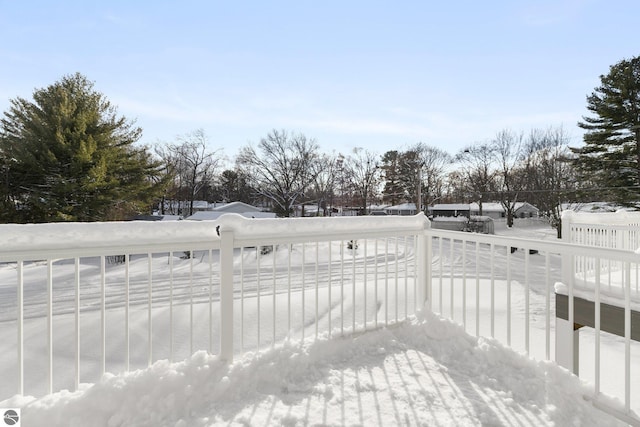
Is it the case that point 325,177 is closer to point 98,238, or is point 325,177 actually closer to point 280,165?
point 280,165

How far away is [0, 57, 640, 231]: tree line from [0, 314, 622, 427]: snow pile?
12146 mm

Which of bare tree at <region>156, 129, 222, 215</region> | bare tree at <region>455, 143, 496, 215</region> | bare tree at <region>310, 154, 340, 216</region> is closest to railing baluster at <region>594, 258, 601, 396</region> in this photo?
bare tree at <region>310, 154, 340, 216</region>

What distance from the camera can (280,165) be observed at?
19203 millimetres

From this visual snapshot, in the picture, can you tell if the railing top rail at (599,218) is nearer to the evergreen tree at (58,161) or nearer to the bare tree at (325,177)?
the evergreen tree at (58,161)

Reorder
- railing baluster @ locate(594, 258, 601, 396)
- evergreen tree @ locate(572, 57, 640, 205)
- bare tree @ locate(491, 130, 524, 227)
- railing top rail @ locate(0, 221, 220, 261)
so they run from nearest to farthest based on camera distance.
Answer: railing top rail @ locate(0, 221, 220, 261), railing baluster @ locate(594, 258, 601, 396), evergreen tree @ locate(572, 57, 640, 205), bare tree @ locate(491, 130, 524, 227)

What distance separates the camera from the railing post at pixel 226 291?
1.73 metres

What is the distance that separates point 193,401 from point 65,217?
1269cm

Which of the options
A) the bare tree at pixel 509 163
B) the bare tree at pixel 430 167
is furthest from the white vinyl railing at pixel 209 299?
the bare tree at pixel 430 167

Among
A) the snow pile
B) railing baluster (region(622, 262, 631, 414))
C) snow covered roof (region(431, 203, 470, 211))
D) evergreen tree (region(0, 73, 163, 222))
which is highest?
evergreen tree (region(0, 73, 163, 222))

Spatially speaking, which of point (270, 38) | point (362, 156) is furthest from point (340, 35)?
point (362, 156)

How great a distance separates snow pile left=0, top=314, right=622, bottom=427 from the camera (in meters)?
1.34

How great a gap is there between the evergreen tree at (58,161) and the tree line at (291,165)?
0.04 m

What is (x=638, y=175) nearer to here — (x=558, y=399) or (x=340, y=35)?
(x=340, y=35)

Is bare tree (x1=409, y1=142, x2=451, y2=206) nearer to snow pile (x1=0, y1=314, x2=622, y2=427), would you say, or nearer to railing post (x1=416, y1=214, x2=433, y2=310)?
railing post (x1=416, y1=214, x2=433, y2=310)
